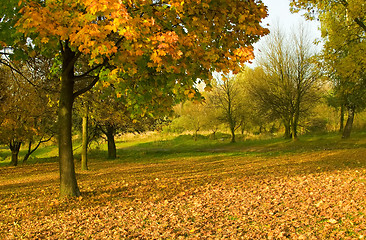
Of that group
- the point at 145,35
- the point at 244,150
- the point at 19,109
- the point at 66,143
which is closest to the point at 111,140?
the point at 19,109

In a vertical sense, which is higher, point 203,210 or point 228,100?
point 228,100

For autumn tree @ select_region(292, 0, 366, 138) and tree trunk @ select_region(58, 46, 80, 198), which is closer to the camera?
tree trunk @ select_region(58, 46, 80, 198)

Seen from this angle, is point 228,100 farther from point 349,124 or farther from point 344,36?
point 344,36

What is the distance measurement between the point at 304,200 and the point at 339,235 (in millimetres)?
1926

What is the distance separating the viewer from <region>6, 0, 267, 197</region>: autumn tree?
520cm

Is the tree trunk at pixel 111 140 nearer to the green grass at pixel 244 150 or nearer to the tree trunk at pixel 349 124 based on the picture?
the green grass at pixel 244 150

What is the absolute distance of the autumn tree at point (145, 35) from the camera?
5.20 m

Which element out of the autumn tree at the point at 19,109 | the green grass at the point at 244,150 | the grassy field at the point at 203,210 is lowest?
the green grass at the point at 244,150

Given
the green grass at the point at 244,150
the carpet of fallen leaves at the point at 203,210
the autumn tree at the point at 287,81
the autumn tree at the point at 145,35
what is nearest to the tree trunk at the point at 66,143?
the autumn tree at the point at 145,35

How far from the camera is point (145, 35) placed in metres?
5.47

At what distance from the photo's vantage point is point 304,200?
5.97 meters

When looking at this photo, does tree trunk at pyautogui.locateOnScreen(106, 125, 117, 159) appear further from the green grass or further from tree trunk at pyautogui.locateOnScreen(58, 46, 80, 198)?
tree trunk at pyautogui.locateOnScreen(58, 46, 80, 198)

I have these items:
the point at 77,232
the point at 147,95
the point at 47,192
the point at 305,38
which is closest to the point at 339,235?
the point at 77,232

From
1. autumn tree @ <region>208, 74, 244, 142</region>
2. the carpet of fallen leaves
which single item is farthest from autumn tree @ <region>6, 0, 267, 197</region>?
autumn tree @ <region>208, 74, 244, 142</region>
